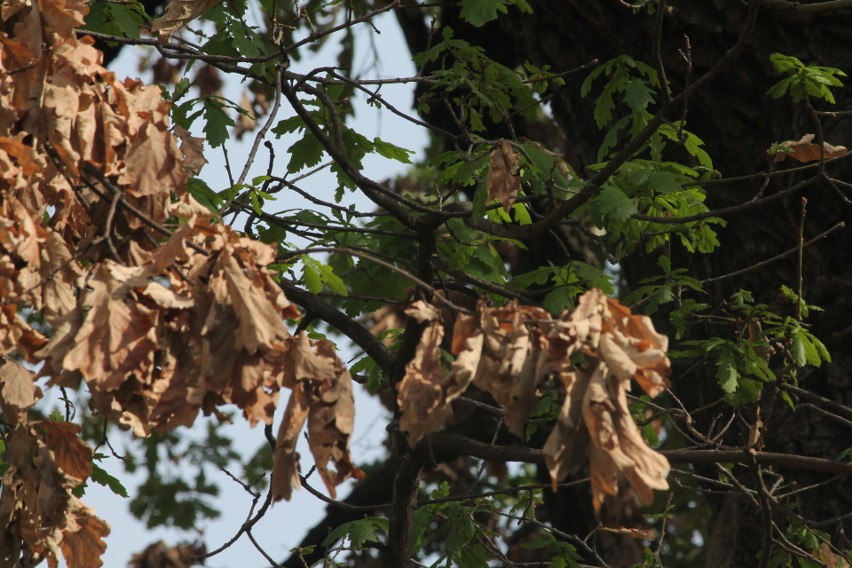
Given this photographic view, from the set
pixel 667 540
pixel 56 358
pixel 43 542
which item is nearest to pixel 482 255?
pixel 43 542

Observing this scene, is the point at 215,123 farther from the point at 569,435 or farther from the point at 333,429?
the point at 569,435

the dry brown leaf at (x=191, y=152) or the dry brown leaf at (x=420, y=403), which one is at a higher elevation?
the dry brown leaf at (x=191, y=152)

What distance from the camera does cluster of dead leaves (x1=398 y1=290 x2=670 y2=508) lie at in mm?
2242

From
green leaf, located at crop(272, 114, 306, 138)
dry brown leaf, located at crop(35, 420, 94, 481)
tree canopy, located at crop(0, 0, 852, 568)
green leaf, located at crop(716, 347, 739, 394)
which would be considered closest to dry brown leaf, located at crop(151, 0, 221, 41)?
tree canopy, located at crop(0, 0, 852, 568)

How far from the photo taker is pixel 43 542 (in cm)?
317

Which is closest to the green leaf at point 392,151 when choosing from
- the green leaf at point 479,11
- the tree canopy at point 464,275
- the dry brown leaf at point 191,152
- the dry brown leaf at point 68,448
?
the tree canopy at point 464,275

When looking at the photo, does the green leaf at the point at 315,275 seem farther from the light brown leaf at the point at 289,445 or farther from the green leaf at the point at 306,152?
the light brown leaf at the point at 289,445

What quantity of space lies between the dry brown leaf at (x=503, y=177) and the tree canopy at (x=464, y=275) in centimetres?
1

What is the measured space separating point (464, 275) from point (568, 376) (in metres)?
1.96

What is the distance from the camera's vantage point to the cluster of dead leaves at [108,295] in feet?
7.95

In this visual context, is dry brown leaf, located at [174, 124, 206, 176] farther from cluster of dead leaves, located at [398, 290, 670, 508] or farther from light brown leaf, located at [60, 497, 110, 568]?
cluster of dead leaves, located at [398, 290, 670, 508]

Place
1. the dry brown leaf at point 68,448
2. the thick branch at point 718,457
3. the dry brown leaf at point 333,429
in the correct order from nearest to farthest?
the dry brown leaf at point 333,429 < the dry brown leaf at point 68,448 < the thick branch at point 718,457

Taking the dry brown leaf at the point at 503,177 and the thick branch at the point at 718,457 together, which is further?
the dry brown leaf at the point at 503,177

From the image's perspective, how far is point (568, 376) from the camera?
2340mm
